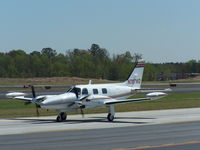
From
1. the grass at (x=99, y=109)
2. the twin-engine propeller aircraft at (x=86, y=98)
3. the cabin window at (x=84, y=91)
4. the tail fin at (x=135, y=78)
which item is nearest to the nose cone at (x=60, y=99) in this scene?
the twin-engine propeller aircraft at (x=86, y=98)

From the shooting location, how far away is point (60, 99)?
25.4 metres

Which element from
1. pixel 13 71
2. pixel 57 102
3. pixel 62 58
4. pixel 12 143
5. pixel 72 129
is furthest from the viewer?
pixel 62 58

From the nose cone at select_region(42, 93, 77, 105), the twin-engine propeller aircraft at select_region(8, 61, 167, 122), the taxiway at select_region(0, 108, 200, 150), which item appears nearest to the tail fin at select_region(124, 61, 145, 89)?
the twin-engine propeller aircraft at select_region(8, 61, 167, 122)

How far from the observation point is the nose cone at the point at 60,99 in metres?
24.9

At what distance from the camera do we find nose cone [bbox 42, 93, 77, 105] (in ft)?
81.6

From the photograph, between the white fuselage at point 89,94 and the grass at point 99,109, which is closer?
the white fuselage at point 89,94

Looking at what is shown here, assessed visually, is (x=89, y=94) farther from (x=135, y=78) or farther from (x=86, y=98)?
(x=135, y=78)

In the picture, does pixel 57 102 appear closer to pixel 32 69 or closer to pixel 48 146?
pixel 48 146

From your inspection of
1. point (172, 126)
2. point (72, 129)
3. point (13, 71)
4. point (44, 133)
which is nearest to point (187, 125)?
point (172, 126)

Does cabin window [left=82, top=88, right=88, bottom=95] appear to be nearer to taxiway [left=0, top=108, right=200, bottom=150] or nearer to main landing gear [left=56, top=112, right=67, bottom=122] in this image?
main landing gear [left=56, top=112, right=67, bottom=122]

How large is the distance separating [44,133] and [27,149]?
512 centimetres

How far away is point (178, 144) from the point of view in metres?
15.4

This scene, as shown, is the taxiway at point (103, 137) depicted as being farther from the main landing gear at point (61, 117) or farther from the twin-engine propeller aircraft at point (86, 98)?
the main landing gear at point (61, 117)

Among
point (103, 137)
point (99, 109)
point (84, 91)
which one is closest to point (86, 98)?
point (84, 91)
